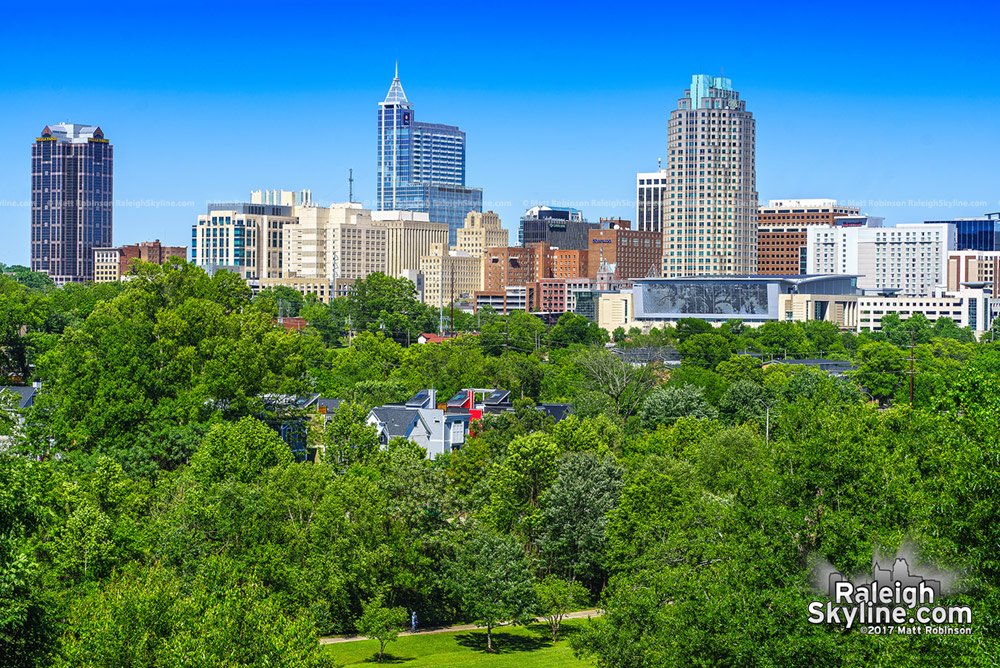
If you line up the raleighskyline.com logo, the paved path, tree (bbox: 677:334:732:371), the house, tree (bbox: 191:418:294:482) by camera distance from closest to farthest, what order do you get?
1. the raleighskyline.com logo
2. the paved path
3. tree (bbox: 191:418:294:482)
4. the house
5. tree (bbox: 677:334:732:371)

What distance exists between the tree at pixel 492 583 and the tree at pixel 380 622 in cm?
Answer: 357

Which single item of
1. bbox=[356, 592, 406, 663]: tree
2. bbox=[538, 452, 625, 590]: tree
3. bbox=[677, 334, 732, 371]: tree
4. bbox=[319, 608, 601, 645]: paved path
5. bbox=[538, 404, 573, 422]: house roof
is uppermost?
bbox=[677, 334, 732, 371]: tree

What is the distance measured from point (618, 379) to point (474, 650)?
188ft

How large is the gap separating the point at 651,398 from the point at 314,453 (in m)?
26.2

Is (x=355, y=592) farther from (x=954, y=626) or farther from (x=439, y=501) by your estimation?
(x=954, y=626)

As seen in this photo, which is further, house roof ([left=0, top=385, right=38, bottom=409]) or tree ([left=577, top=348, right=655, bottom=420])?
tree ([left=577, top=348, right=655, bottom=420])

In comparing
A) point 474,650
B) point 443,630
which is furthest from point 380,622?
point 443,630

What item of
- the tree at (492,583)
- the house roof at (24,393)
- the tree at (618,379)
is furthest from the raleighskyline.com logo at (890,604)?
the tree at (618,379)

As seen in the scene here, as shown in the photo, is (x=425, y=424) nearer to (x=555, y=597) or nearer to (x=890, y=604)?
(x=555, y=597)

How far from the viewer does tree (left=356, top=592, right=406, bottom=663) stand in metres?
52.0

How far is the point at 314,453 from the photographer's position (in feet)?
276

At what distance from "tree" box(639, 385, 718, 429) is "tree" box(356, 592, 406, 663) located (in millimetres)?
40877

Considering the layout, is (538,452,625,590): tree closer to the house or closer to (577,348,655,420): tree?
the house

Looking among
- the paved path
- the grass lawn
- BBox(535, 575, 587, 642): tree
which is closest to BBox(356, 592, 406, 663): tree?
the grass lawn
